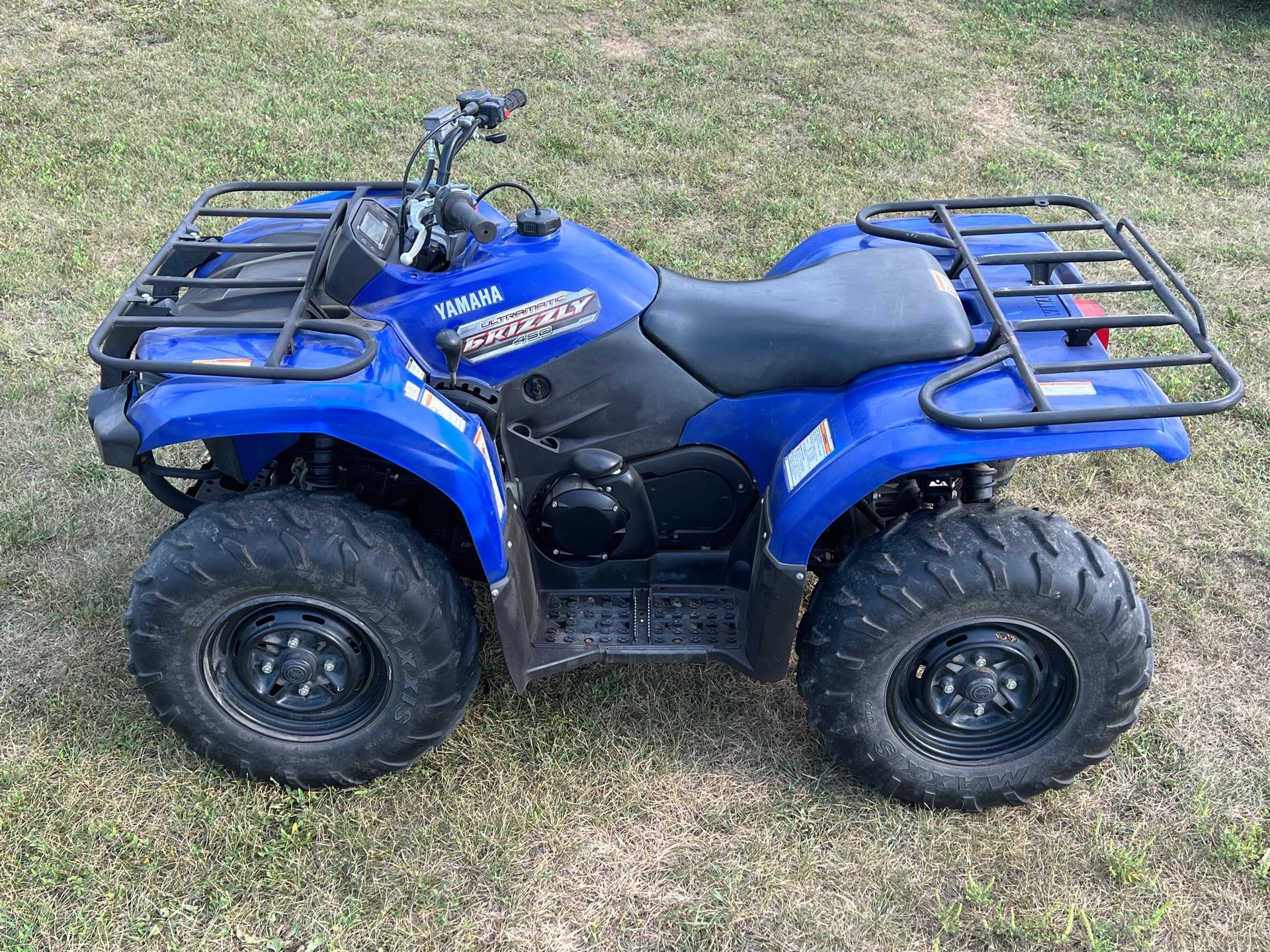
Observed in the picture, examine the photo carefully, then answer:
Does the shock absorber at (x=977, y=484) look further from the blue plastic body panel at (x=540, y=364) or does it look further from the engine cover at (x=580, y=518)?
the engine cover at (x=580, y=518)

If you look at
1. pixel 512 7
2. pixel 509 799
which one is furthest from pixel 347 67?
pixel 509 799

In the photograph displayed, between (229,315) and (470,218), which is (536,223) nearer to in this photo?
(470,218)

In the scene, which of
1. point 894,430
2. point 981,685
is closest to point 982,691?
point 981,685

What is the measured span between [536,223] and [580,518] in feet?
2.84

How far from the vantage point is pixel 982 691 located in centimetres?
309

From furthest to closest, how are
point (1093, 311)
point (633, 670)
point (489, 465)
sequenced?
point (633, 670)
point (1093, 311)
point (489, 465)

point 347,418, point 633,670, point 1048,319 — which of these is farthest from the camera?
point 633,670

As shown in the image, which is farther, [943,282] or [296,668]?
[943,282]

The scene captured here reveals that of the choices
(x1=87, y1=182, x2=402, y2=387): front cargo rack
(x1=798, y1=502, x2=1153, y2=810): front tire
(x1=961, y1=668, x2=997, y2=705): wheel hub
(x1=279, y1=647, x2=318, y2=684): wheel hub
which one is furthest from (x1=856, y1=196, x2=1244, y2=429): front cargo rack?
(x1=279, y1=647, x2=318, y2=684): wheel hub

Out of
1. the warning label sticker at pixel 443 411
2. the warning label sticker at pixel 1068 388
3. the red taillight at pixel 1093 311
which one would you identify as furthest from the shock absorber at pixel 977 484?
the warning label sticker at pixel 443 411

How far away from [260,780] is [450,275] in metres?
1.61

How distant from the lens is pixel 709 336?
123 inches

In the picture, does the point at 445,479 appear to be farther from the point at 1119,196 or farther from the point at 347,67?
the point at 347,67

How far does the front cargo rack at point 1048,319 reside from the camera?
267cm
